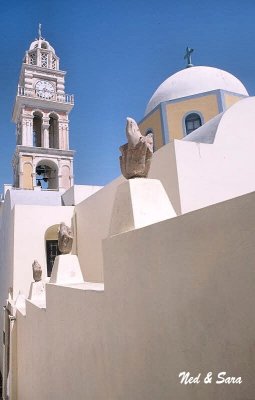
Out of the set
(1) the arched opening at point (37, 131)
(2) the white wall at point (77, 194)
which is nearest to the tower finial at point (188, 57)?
(2) the white wall at point (77, 194)

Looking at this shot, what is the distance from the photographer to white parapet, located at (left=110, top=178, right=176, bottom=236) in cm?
285

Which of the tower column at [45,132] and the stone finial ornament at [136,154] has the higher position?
the tower column at [45,132]

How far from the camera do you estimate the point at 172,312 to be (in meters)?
Answer: 1.96

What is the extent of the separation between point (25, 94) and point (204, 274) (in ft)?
73.2

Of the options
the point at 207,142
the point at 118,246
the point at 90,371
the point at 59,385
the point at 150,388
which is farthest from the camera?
the point at 207,142

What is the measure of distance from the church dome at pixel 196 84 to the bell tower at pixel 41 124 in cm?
1017

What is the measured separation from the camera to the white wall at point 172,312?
1.50 metres

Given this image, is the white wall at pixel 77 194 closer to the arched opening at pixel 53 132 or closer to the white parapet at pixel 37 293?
the white parapet at pixel 37 293

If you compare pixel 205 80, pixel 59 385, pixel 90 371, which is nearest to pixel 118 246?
pixel 90 371

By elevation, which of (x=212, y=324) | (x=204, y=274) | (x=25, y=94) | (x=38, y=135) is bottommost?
(x=212, y=324)

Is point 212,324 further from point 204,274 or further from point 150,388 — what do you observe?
point 150,388

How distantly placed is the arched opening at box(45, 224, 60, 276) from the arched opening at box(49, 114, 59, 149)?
37.0ft

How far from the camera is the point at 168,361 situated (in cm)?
199

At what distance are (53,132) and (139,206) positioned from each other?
2081cm
